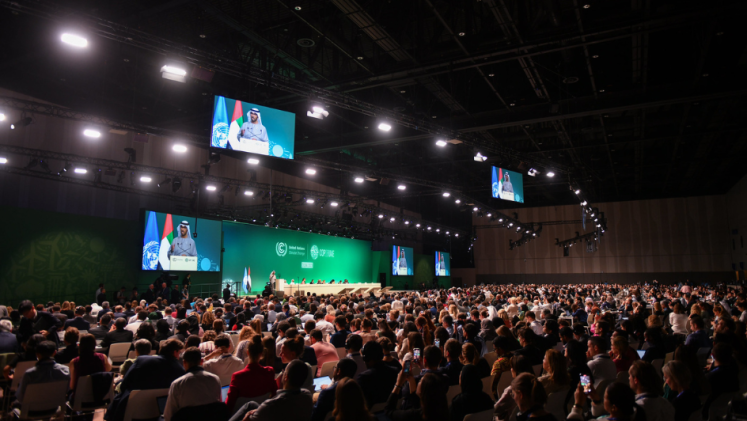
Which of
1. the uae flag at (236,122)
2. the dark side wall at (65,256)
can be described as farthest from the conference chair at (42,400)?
the dark side wall at (65,256)

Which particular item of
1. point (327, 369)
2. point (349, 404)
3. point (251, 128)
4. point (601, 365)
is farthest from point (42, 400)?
point (251, 128)

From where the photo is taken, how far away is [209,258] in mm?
19312

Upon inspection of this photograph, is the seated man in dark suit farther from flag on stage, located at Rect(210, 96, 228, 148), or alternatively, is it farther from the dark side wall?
the dark side wall

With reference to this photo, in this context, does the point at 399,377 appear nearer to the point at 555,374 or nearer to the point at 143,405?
the point at 555,374

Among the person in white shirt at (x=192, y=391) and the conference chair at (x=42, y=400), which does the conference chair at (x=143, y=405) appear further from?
the conference chair at (x=42, y=400)

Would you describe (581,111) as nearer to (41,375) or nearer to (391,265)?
(41,375)

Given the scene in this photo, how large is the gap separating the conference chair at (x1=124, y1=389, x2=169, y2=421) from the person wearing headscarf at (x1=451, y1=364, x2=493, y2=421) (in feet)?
8.11

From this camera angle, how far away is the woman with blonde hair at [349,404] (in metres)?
2.58

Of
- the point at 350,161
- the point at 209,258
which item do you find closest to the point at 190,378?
the point at 209,258

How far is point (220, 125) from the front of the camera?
9797 mm

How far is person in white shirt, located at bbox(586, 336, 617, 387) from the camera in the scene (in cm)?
448

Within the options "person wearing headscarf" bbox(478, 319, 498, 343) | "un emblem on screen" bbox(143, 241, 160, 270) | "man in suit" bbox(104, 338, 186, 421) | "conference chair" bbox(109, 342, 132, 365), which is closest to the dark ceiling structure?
"un emblem on screen" bbox(143, 241, 160, 270)

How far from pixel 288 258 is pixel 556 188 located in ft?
63.0

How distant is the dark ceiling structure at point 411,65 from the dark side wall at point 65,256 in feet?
13.0
